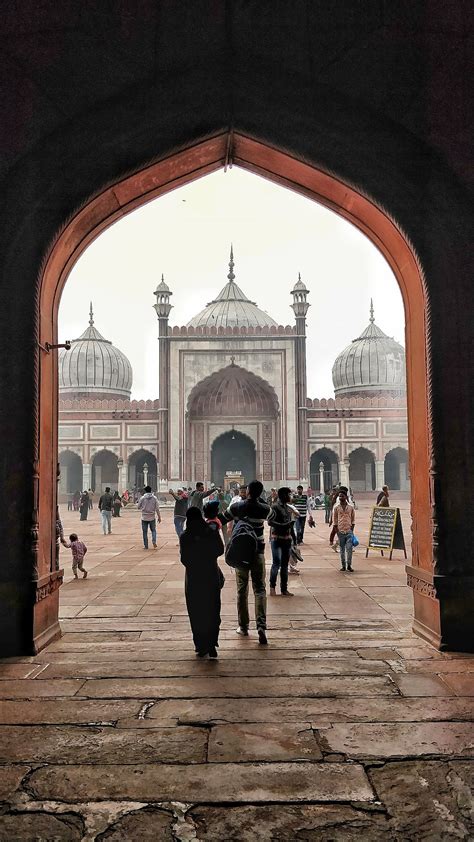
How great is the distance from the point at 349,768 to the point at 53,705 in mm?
1611

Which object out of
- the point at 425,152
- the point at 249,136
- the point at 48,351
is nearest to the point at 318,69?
the point at 249,136

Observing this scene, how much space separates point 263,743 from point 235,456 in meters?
31.0

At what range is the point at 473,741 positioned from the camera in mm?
3059

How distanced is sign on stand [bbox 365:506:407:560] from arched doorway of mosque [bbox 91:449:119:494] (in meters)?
24.4

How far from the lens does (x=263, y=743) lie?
10.1 feet

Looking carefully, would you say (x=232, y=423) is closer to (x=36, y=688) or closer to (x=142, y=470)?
(x=142, y=470)

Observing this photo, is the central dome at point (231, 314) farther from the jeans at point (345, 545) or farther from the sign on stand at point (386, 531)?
the jeans at point (345, 545)

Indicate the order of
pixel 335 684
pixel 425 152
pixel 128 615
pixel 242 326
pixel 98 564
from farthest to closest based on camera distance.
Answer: pixel 242 326, pixel 98 564, pixel 128 615, pixel 425 152, pixel 335 684

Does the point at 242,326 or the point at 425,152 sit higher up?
the point at 242,326

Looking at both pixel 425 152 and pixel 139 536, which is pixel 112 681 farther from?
pixel 139 536

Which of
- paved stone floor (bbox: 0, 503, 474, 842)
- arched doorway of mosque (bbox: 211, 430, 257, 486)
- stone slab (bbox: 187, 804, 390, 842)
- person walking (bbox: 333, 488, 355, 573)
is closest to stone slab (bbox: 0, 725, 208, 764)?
paved stone floor (bbox: 0, 503, 474, 842)

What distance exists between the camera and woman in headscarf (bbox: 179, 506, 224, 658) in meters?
4.54

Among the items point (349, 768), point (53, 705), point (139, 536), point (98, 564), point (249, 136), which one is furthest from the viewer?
point (139, 536)

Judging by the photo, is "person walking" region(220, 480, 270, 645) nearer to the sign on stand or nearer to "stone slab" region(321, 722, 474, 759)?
"stone slab" region(321, 722, 474, 759)
